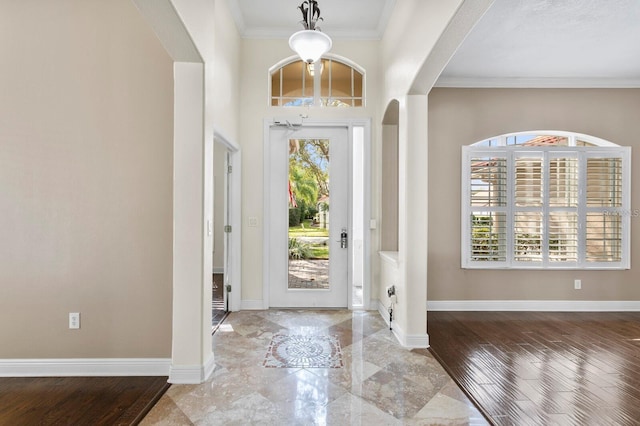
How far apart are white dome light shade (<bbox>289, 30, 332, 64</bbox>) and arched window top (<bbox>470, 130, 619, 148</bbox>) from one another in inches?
104

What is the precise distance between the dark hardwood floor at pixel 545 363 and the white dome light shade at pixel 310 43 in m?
2.81

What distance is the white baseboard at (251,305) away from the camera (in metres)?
4.51

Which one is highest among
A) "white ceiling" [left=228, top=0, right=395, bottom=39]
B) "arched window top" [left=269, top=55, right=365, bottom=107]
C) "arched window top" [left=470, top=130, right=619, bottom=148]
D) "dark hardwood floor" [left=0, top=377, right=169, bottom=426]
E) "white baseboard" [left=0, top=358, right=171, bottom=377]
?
"white ceiling" [left=228, top=0, right=395, bottom=39]

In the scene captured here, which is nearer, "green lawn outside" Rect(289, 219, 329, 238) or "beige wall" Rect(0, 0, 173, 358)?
"beige wall" Rect(0, 0, 173, 358)

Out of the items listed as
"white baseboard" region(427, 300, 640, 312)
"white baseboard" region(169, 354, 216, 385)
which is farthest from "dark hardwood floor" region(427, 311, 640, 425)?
"white baseboard" region(169, 354, 216, 385)

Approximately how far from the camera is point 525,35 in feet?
11.7

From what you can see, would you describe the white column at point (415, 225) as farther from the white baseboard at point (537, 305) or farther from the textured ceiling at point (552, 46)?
the white baseboard at point (537, 305)

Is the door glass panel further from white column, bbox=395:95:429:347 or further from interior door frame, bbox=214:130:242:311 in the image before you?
white column, bbox=395:95:429:347

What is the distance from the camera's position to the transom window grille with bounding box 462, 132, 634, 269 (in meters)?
4.65

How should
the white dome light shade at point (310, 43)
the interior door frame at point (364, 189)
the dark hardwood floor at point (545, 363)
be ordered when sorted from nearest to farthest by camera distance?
the dark hardwood floor at point (545, 363)
the white dome light shade at point (310, 43)
the interior door frame at point (364, 189)

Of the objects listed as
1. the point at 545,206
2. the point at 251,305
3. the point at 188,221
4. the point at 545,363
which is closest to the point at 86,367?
the point at 188,221

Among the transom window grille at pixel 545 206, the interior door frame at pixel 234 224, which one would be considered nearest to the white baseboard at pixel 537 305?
the transom window grille at pixel 545 206

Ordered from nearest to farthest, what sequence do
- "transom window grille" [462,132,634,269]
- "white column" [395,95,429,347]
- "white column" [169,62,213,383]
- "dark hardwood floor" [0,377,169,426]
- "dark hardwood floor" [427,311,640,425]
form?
"dark hardwood floor" [0,377,169,426], "dark hardwood floor" [427,311,640,425], "white column" [169,62,213,383], "white column" [395,95,429,347], "transom window grille" [462,132,634,269]

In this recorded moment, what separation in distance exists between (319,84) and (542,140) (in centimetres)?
310
